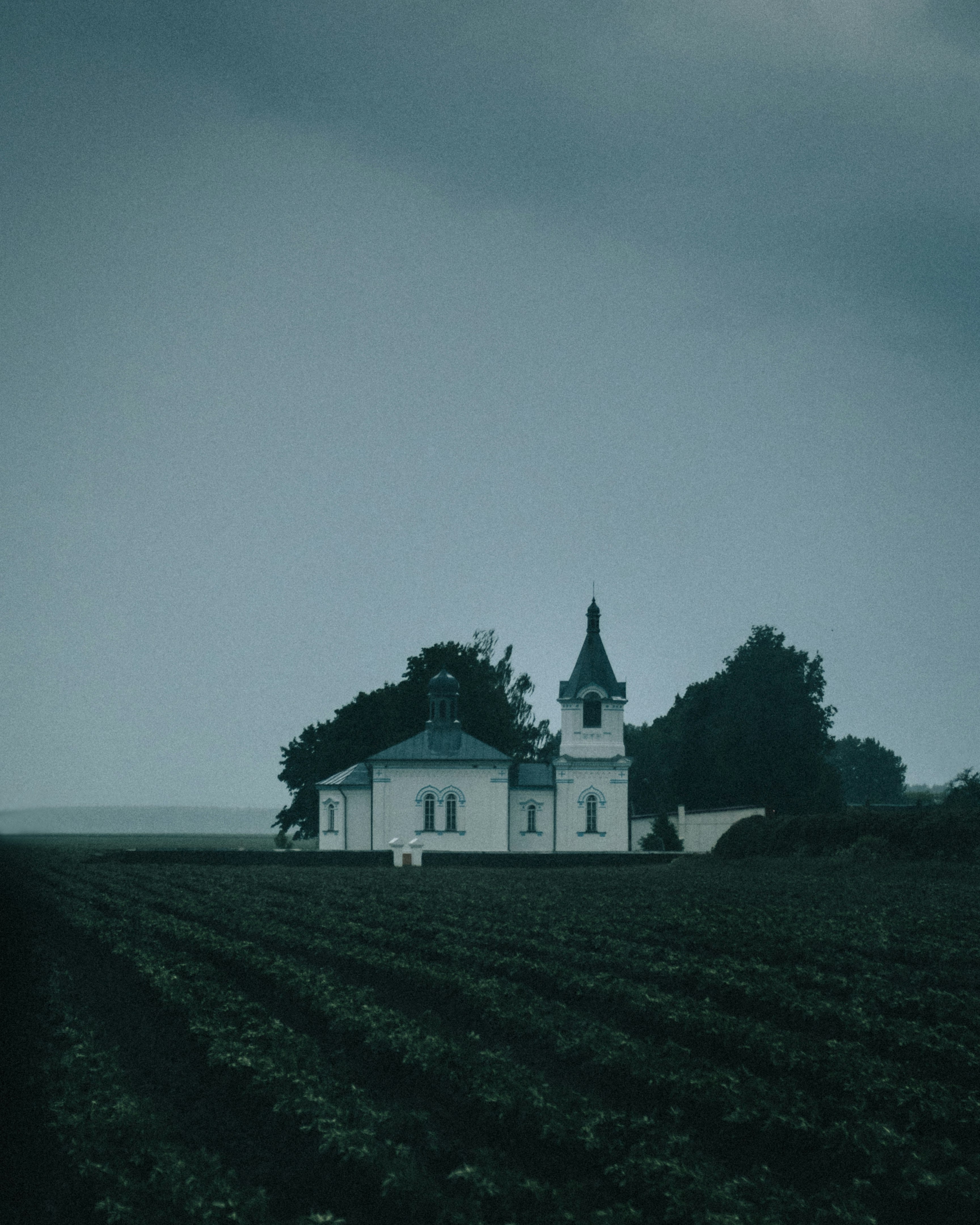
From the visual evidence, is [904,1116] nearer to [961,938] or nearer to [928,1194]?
[928,1194]

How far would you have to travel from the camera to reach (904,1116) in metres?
10.2

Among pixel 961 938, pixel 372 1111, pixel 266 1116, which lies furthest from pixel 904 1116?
pixel 961 938

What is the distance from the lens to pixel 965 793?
5416 centimetres

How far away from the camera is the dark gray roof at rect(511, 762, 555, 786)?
61.1 m

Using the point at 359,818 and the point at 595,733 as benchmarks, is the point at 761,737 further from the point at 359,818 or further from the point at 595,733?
the point at 359,818

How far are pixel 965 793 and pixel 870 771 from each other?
378 ft

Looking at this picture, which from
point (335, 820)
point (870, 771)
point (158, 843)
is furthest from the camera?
point (870, 771)

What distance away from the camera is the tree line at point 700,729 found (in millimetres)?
73125

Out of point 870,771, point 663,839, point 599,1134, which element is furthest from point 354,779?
point 870,771

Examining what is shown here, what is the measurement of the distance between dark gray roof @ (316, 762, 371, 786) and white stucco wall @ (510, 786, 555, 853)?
25.8 ft

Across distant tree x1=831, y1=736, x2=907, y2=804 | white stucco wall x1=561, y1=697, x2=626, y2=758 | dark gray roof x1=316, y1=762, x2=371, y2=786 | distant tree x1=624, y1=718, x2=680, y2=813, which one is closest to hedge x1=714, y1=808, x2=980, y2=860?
white stucco wall x1=561, y1=697, x2=626, y2=758

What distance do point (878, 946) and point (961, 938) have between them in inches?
81.7

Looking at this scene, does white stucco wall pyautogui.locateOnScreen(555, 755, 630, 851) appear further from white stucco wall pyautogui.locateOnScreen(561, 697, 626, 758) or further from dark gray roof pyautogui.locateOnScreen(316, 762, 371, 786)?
dark gray roof pyautogui.locateOnScreen(316, 762, 371, 786)

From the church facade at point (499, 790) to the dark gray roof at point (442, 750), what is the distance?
5 centimetres
